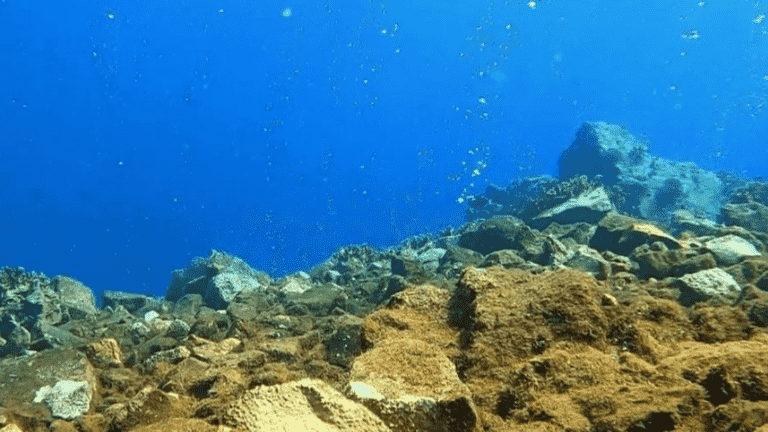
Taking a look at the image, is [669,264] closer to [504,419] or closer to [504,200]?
[504,419]

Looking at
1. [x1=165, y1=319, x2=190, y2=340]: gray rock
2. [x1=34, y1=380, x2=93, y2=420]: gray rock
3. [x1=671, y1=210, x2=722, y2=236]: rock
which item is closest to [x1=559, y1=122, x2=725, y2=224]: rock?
[x1=671, y1=210, x2=722, y2=236]: rock

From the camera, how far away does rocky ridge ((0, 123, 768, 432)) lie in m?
2.64

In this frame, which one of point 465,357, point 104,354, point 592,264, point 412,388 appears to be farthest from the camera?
point 592,264

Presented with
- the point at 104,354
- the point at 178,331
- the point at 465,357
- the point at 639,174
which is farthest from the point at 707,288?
the point at 639,174

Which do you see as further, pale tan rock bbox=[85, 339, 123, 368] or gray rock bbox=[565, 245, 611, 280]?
gray rock bbox=[565, 245, 611, 280]

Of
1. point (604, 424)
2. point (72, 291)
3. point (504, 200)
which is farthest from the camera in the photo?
point (504, 200)

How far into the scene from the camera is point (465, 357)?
3.30 metres

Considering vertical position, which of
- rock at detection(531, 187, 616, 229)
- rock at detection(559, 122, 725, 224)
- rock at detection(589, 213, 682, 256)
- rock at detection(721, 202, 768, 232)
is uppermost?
rock at detection(559, 122, 725, 224)

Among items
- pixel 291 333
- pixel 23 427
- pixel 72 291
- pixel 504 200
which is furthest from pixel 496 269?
pixel 504 200

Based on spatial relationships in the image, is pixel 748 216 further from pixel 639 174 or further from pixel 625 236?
pixel 639 174

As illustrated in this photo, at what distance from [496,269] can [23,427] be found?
433 cm

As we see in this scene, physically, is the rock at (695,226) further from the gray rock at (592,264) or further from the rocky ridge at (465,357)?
the gray rock at (592,264)

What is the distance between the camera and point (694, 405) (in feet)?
8.05

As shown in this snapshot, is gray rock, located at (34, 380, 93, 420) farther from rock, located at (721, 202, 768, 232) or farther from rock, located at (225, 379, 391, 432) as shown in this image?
rock, located at (721, 202, 768, 232)
